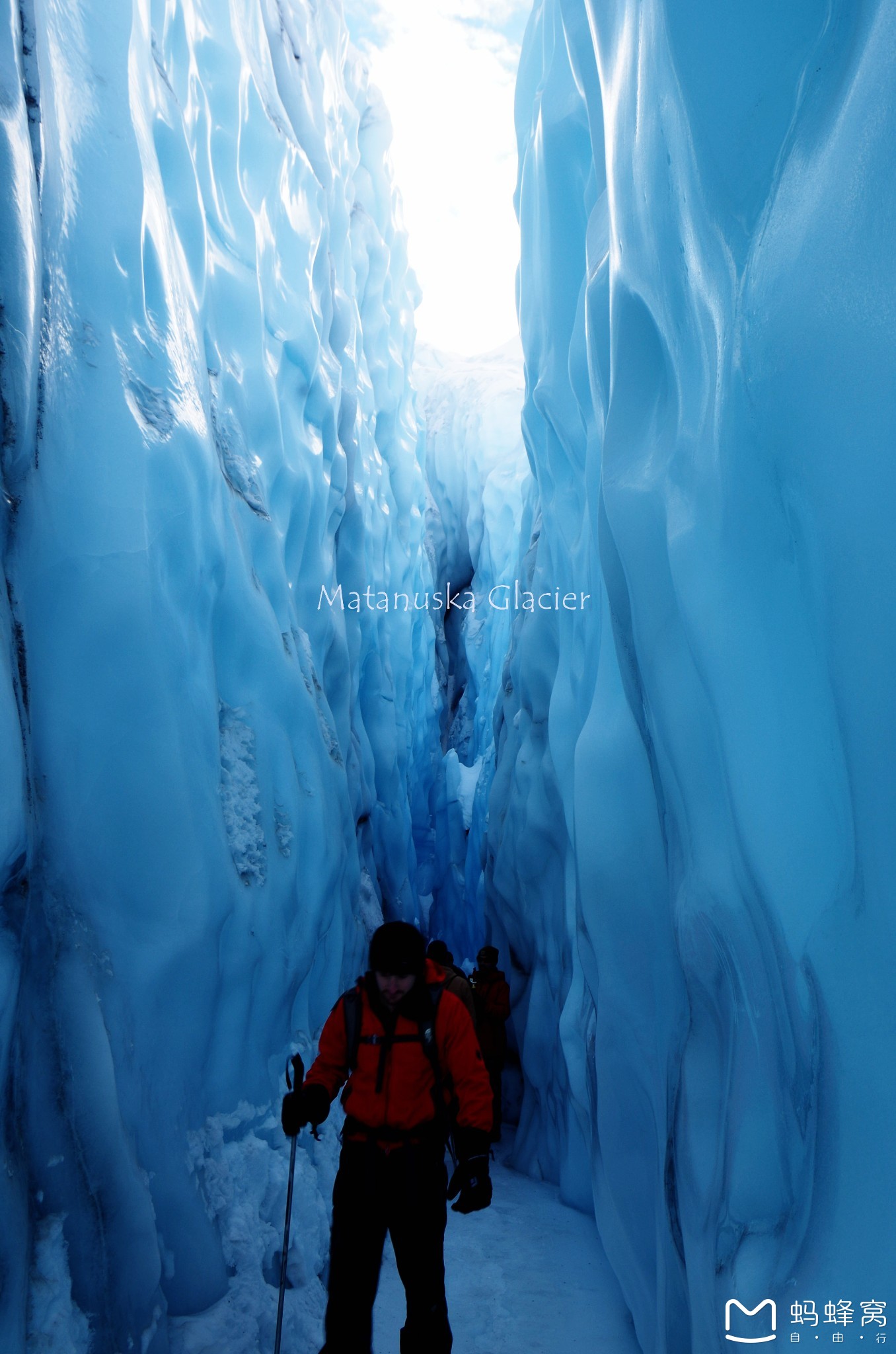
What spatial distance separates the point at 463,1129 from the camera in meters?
1.83

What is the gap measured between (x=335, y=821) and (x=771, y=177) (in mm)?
3311

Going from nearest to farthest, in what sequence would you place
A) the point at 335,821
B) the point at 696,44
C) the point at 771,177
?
the point at 771,177 → the point at 696,44 → the point at 335,821

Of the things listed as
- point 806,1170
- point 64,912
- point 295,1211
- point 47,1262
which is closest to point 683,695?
point 806,1170

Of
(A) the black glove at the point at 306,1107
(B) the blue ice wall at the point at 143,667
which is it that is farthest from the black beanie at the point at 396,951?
(B) the blue ice wall at the point at 143,667

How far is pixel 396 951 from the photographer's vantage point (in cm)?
184

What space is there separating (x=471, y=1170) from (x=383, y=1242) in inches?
12.5

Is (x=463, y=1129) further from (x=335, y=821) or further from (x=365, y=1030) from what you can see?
(x=335, y=821)

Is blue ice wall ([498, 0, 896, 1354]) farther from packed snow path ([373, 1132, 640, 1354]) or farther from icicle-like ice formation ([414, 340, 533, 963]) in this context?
icicle-like ice formation ([414, 340, 533, 963])

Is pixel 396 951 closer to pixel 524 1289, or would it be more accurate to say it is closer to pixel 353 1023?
pixel 353 1023

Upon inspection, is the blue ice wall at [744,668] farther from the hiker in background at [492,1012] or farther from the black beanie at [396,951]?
the hiker in background at [492,1012]

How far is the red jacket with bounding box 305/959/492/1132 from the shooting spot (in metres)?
1.88

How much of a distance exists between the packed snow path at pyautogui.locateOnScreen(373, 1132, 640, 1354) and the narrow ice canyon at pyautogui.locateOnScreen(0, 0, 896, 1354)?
17cm

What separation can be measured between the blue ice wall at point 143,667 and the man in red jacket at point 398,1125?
2.02ft

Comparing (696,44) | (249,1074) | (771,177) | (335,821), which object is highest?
(696,44)
